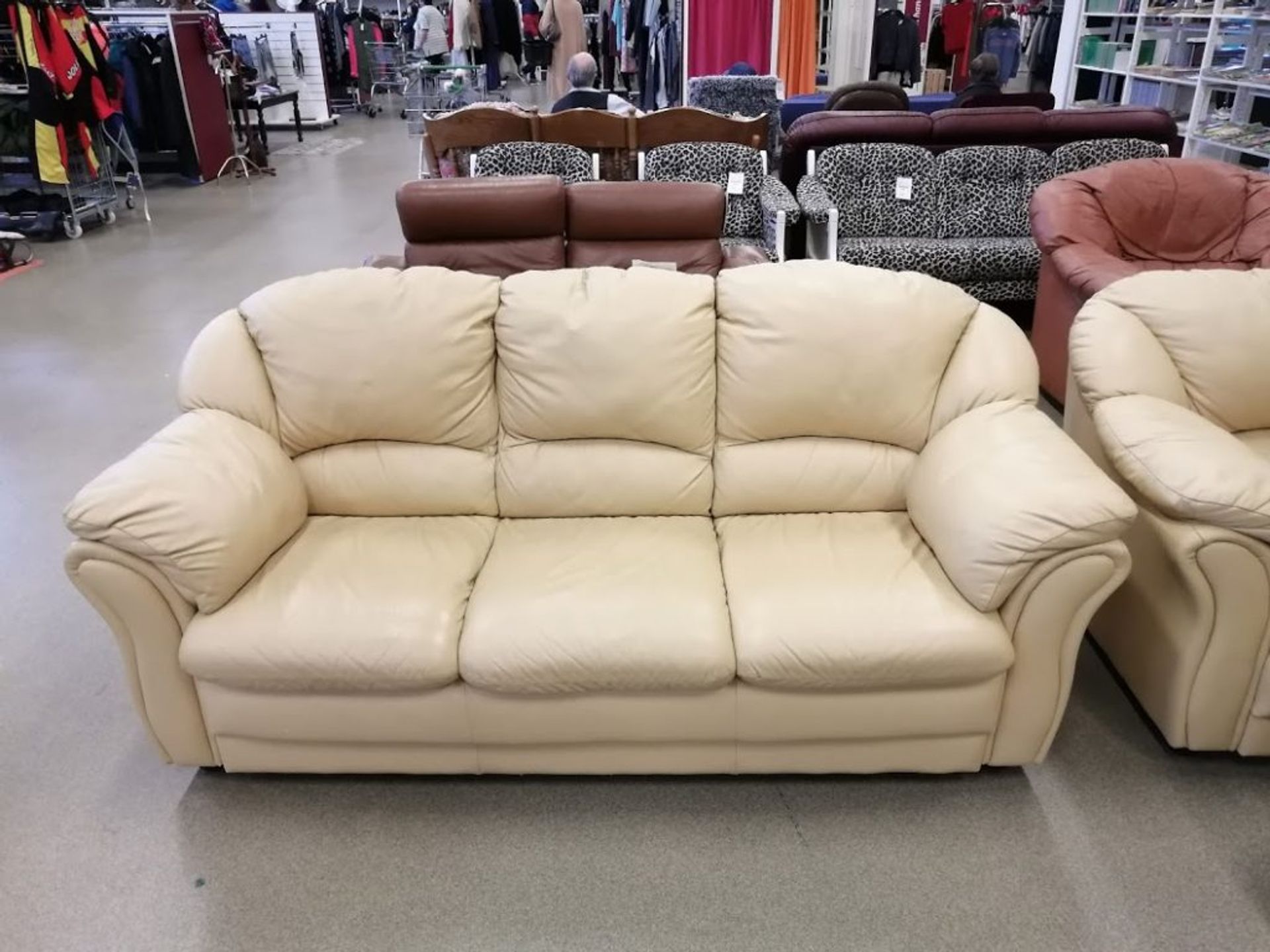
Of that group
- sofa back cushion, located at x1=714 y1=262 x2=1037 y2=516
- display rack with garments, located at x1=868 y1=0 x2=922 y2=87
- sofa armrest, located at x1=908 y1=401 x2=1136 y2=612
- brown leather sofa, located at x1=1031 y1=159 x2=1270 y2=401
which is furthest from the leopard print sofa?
display rack with garments, located at x1=868 y1=0 x2=922 y2=87

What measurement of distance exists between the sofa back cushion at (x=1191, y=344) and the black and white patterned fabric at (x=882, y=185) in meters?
2.38

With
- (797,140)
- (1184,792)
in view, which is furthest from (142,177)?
(1184,792)

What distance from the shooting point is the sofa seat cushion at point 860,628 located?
1.87m

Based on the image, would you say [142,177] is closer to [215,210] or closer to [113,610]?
[215,210]

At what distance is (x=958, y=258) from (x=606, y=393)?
112 inches

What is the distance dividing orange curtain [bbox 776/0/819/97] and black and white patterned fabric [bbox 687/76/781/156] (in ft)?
6.48

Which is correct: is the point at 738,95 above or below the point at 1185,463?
above

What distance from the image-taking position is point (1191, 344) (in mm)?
2467

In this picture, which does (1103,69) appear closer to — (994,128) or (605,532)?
(994,128)

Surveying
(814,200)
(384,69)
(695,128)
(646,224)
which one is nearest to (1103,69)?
(695,128)

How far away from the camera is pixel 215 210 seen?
7816 mm

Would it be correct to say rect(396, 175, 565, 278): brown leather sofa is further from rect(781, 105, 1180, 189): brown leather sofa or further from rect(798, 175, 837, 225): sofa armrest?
rect(781, 105, 1180, 189): brown leather sofa

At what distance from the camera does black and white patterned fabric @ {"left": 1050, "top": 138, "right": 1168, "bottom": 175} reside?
15.5 feet

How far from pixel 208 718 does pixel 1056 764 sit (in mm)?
1852
